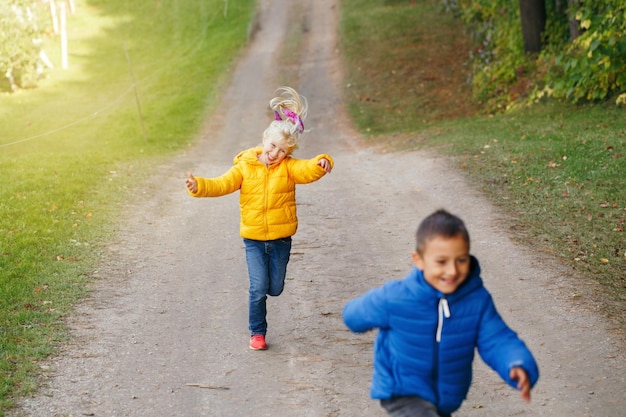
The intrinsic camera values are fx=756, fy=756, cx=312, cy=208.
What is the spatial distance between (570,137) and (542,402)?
30.0 feet

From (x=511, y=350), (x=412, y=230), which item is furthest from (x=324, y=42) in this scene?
(x=511, y=350)

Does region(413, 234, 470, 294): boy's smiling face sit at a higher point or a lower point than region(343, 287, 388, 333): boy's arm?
higher

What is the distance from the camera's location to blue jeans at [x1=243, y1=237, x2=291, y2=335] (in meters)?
6.19

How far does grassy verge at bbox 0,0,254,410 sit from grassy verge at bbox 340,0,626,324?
5.10 m

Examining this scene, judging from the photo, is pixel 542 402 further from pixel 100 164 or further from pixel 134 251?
pixel 100 164

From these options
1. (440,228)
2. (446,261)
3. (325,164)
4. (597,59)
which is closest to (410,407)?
(446,261)

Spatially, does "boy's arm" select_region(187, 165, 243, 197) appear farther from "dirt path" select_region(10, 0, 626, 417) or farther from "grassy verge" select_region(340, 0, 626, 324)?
"grassy verge" select_region(340, 0, 626, 324)

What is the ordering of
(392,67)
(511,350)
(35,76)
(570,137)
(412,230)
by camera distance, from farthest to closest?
(35,76) < (392,67) < (570,137) < (412,230) < (511,350)

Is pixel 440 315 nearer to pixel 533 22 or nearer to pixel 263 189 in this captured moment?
pixel 263 189

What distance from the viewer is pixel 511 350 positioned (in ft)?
10.9

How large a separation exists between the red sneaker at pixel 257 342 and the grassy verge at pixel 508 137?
10.2 feet

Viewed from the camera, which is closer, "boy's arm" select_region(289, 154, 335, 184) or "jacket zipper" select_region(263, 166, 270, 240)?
"boy's arm" select_region(289, 154, 335, 184)

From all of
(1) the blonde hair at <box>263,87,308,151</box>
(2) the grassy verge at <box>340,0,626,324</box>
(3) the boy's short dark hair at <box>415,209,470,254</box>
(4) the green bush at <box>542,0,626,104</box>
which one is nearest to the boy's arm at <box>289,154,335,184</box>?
(1) the blonde hair at <box>263,87,308,151</box>

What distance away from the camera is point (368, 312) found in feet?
11.6
